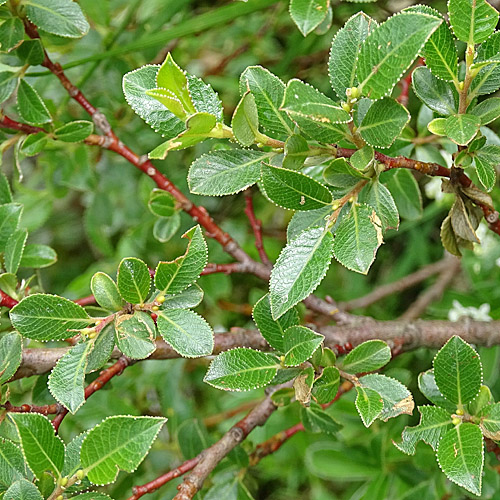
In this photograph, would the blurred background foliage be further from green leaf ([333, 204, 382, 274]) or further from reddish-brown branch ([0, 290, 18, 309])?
green leaf ([333, 204, 382, 274])

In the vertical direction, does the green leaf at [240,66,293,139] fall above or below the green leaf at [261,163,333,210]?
above

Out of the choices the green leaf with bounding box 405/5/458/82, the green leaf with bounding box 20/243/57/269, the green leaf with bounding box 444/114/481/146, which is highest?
the green leaf with bounding box 405/5/458/82

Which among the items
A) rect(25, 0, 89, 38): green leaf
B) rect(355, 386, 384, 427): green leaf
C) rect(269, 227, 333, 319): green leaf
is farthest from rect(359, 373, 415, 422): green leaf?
rect(25, 0, 89, 38): green leaf

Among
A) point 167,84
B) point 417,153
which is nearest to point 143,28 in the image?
point 417,153

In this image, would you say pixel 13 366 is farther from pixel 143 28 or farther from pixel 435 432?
pixel 143 28

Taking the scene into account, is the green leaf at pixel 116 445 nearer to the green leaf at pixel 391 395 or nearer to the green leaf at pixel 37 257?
the green leaf at pixel 391 395

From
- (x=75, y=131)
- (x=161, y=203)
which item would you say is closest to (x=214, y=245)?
(x=161, y=203)
